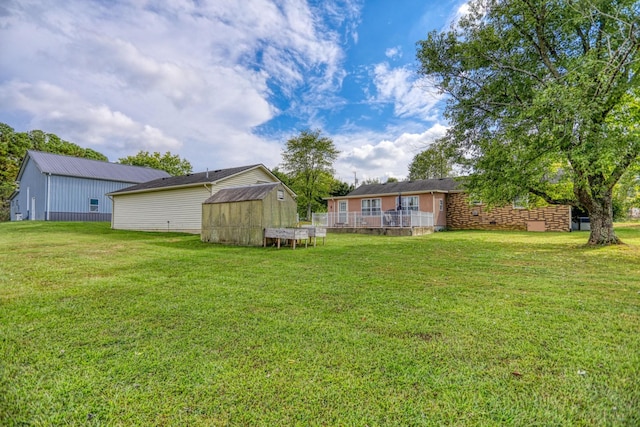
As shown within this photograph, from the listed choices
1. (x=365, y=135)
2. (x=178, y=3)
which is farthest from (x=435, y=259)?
(x=365, y=135)

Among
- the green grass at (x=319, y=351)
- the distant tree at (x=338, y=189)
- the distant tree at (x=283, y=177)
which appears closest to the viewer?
the green grass at (x=319, y=351)

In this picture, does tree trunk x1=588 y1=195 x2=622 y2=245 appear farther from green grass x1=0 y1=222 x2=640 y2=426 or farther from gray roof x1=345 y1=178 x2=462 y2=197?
gray roof x1=345 y1=178 x2=462 y2=197

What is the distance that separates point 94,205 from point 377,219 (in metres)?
21.9

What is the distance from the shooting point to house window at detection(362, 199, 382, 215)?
73.2 feet

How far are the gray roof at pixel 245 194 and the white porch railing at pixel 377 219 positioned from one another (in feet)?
25.1

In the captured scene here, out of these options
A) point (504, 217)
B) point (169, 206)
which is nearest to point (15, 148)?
point (169, 206)

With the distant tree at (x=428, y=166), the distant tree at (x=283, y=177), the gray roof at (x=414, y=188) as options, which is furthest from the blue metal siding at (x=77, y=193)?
the distant tree at (x=428, y=166)

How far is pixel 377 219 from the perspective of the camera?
1753 cm

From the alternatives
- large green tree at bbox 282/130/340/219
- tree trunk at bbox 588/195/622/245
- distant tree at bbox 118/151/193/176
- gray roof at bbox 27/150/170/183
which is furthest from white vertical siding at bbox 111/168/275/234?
distant tree at bbox 118/151/193/176

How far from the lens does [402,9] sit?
11.2 metres

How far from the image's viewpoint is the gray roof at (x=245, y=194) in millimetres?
11070

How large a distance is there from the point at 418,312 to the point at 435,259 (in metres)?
4.49

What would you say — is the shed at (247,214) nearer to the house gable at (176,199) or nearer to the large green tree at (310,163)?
the house gable at (176,199)

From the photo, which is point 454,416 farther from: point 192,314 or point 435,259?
point 435,259
